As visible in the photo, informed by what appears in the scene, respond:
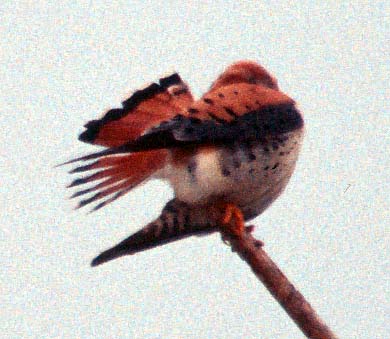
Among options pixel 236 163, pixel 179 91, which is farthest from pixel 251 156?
pixel 179 91

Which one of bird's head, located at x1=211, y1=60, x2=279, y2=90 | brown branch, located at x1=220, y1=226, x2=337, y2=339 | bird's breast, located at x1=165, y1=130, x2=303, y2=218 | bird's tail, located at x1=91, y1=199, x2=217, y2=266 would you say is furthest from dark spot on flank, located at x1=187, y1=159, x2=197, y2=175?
bird's head, located at x1=211, y1=60, x2=279, y2=90

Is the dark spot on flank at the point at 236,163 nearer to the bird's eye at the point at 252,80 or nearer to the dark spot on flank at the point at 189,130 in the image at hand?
the dark spot on flank at the point at 189,130

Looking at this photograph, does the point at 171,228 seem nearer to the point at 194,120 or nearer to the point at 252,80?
the point at 194,120

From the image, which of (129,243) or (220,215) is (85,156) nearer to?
(129,243)

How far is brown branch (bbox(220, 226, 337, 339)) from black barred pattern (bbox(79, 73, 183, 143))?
1.00 m

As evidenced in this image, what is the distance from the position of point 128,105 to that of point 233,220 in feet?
2.74

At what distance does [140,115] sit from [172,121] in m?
0.43

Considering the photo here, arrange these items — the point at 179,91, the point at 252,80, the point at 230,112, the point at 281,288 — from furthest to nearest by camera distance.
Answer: the point at 252,80 → the point at 179,91 → the point at 230,112 → the point at 281,288

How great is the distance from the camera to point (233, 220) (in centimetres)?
471

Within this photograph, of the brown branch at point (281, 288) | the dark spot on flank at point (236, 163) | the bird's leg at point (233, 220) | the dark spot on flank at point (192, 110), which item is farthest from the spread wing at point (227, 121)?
the brown branch at point (281, 288)

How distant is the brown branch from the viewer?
3.39m

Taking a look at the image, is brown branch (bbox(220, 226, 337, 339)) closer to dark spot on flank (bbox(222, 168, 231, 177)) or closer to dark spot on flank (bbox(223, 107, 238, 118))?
dark spot on flank (bbox(222, 168, 231, 177))

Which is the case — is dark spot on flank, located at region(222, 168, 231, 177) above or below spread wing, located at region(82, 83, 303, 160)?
below

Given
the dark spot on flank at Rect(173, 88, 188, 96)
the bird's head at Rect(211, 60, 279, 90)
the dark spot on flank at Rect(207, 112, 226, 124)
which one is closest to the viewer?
the dark spot on flank at Rect(207, 112, 226, 124)
